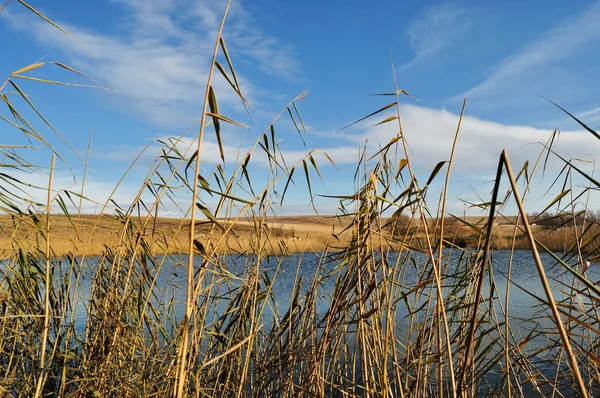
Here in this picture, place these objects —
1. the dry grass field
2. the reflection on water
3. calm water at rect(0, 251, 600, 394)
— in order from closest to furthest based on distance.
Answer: the dry grass field < the reflection on water < calm water at rect(0, 251, 600, 394)

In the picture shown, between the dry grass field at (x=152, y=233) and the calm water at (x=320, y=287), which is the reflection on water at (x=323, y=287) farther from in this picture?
the dry grass field at (x=152, y=233)

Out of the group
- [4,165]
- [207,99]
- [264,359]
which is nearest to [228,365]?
[264,359]

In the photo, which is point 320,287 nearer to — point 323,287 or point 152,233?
point 323,287

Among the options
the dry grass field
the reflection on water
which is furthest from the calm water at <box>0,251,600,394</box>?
the dry grass field

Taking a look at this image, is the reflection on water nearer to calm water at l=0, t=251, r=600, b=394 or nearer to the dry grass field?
calm water at l=0, t=251, r=600, b=394

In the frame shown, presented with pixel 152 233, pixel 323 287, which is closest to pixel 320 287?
pixel 323 287

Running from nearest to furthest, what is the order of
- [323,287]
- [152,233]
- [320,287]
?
[152,233] → [323,287] → [320,287]

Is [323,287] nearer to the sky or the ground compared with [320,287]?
nearer to the sky

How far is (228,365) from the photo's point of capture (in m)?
2.47

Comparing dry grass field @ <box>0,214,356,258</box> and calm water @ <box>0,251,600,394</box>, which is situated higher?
dry grass field @ <box>0,214,356,258</box>

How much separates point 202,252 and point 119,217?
1.34m

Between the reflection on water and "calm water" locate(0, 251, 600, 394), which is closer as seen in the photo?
the reflection on water

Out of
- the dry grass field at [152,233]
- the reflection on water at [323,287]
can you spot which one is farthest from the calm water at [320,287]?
the dry grass field at [152,233]

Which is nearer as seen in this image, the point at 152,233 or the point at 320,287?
the point at 152,233
